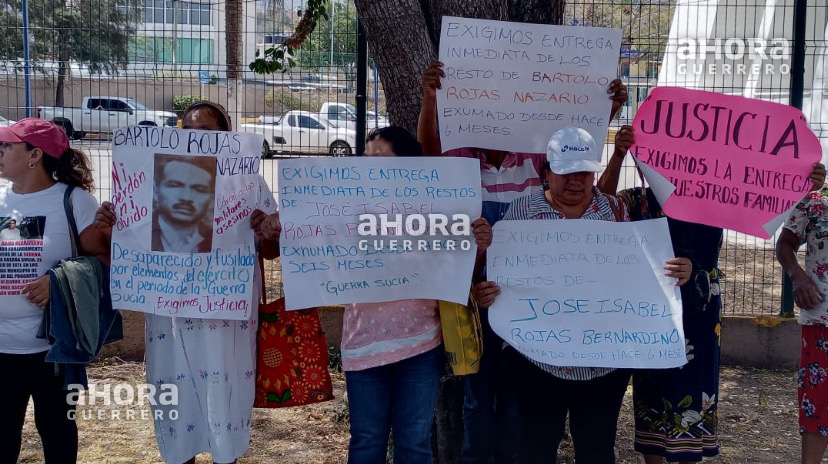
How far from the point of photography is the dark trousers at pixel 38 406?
146 inches

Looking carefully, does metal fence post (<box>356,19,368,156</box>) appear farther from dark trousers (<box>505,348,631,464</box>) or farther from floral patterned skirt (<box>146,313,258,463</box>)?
dark trousers (<box>505,348,631,464</box>)

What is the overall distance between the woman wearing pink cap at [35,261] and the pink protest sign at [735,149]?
2.57m

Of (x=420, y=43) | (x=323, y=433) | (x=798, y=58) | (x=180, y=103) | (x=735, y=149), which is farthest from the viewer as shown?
(x=180, y=103)

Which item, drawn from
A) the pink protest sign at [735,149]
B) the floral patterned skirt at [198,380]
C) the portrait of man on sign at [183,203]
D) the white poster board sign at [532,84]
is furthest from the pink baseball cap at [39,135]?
the pink protest sign at [735,149]

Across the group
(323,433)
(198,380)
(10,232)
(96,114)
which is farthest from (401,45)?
(96,114)

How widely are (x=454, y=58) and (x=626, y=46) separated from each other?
282 cm

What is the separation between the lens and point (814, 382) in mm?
4215

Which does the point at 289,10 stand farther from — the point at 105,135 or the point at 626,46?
the point at 626,46

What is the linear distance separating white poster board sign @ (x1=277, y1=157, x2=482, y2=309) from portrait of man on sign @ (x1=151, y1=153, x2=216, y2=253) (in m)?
0.37

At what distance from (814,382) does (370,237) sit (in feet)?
7.77

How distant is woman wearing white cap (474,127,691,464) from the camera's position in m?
3.46

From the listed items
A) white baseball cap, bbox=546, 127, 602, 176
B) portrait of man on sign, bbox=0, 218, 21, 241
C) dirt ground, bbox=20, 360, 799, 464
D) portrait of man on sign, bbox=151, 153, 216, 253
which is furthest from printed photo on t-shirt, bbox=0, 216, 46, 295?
white baseball cap, bbox=546, 127, 602, 176

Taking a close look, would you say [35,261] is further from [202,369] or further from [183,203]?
[202,369]

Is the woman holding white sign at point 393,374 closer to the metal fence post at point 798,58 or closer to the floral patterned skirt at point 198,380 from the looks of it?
the floral patterned skirt at point 198,380
